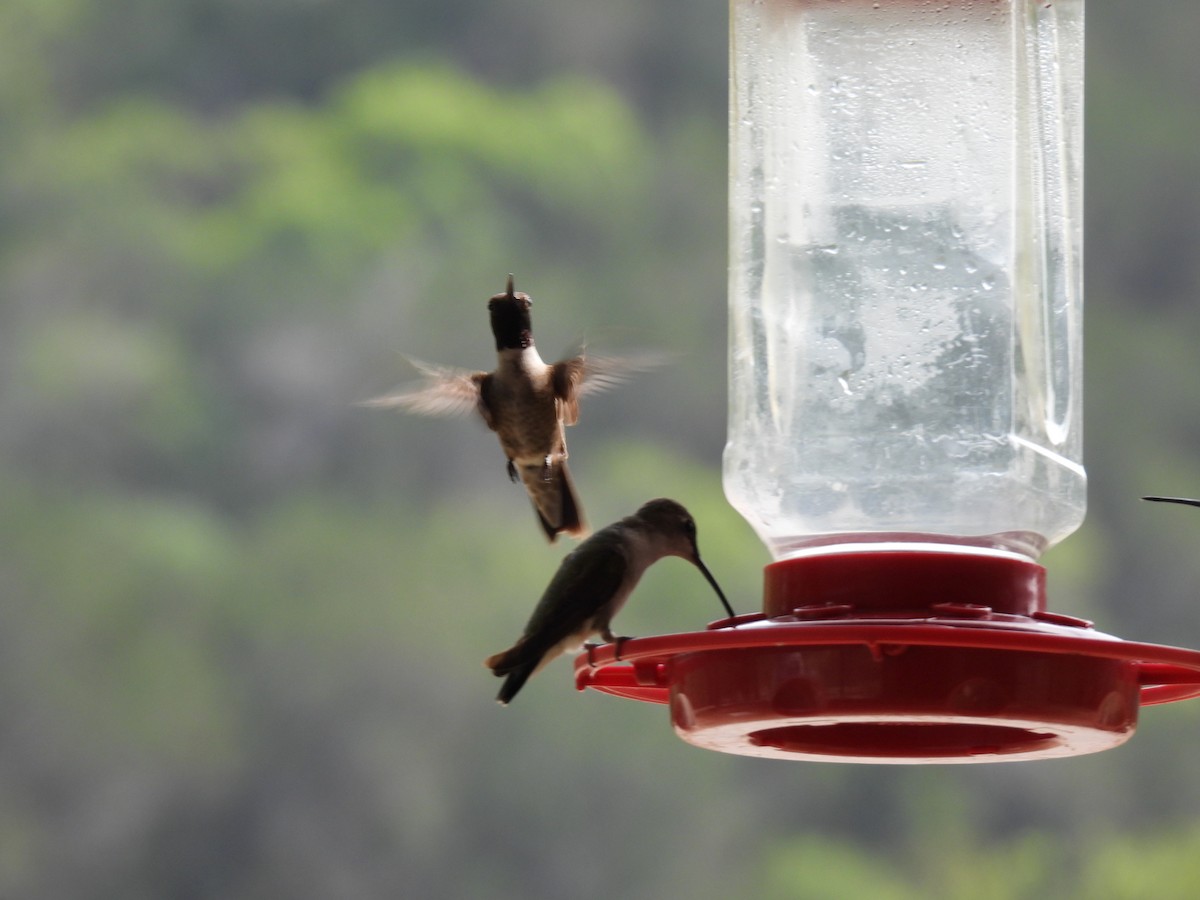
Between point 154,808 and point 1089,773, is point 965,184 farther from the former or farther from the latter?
point 1089,773

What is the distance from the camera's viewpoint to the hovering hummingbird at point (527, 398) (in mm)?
3693

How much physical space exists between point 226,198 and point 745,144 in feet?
35.4

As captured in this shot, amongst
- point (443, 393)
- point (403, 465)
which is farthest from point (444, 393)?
point (403, 465)

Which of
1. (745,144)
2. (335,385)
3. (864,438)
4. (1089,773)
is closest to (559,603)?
(864,438)

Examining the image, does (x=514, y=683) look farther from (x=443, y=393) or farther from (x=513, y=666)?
(x=443, y=393)

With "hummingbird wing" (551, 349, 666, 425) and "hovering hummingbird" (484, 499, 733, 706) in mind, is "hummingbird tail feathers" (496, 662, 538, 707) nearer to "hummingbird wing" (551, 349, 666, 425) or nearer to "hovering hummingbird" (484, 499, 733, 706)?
"hovering hummingbird" (484, 499, 733, 706)

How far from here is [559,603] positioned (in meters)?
2.99

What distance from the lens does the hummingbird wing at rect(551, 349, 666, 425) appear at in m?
3.63

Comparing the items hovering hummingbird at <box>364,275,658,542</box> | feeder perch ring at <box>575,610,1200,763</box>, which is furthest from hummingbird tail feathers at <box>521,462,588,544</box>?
feeder perch ring at <box>575,610,1200,763</box>

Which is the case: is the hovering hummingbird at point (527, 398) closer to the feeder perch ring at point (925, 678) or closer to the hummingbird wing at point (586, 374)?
the hummingbird wing at point (586, 374)

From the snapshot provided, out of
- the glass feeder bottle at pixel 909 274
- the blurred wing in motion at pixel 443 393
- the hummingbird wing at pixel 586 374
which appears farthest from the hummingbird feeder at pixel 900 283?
the blurred wing in motion at pixel 443 393

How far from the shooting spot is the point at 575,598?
9.84ft

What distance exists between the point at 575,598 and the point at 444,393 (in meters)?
1.00

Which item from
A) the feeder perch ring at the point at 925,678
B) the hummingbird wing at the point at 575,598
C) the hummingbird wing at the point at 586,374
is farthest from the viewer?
the hummingbird wing at the point at 586,374
